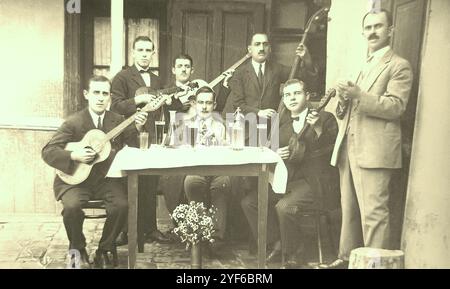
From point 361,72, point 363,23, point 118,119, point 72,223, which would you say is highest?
point 363,23

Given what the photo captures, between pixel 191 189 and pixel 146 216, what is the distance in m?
0.45

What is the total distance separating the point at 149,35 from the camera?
5.39 m

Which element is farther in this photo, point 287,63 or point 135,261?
point 287,63

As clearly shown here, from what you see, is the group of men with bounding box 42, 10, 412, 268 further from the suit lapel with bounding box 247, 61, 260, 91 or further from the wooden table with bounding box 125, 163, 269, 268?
the wooden table with bounding box 125, 163, 269, 268

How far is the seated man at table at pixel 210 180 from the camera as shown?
518 cm

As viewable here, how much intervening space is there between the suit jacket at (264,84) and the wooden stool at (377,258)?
4.65 ft

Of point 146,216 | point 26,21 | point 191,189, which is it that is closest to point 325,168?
point 191,189

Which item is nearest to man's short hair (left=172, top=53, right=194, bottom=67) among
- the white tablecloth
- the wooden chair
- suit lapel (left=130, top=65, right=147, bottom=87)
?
suit lapel (left=130, top=65, right=147, bottom=87)

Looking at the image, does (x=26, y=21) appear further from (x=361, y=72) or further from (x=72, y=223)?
(x=361, y=72)

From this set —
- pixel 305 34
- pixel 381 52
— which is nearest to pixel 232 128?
pixel 305 34

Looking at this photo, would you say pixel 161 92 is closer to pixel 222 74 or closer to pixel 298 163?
pixel 222 74

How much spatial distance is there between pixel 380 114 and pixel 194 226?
1.80m

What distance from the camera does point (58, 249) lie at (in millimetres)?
5258

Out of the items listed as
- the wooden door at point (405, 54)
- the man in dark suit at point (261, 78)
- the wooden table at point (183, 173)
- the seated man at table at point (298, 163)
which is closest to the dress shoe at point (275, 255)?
the seated man at table at point (298, 163)
